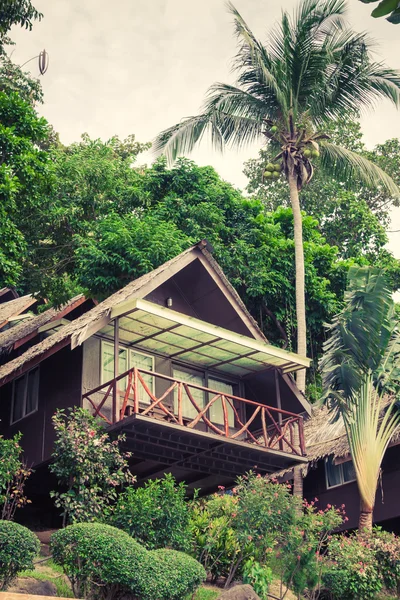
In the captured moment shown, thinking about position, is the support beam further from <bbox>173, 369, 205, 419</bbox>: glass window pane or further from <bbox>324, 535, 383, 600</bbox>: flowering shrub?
<bbox>324, 535, 383, 600</bbox>: flowering shrub

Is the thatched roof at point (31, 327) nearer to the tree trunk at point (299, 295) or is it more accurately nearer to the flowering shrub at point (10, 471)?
the flowering shrub at point (10, 471)

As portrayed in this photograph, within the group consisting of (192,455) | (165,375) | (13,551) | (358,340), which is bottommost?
(13,551)

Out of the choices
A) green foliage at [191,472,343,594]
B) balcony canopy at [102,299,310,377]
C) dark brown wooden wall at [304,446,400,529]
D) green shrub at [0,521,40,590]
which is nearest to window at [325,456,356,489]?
dark brown wooden wall at [304,446,400,529]

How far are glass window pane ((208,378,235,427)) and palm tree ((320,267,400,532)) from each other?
2634mm

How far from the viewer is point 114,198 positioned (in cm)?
2902

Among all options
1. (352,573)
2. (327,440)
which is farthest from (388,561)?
(327,440)

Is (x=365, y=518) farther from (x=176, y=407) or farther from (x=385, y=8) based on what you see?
(x=385, y=8)

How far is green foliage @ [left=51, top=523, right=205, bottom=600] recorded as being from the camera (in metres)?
12.5

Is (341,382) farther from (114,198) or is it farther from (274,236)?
(114,198)

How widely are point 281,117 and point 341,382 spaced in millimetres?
9659

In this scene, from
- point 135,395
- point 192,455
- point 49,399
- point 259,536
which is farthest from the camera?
point 49,399

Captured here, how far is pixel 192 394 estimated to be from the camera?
19734 millimetres

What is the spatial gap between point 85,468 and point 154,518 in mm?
1668

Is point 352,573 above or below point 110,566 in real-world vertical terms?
above
